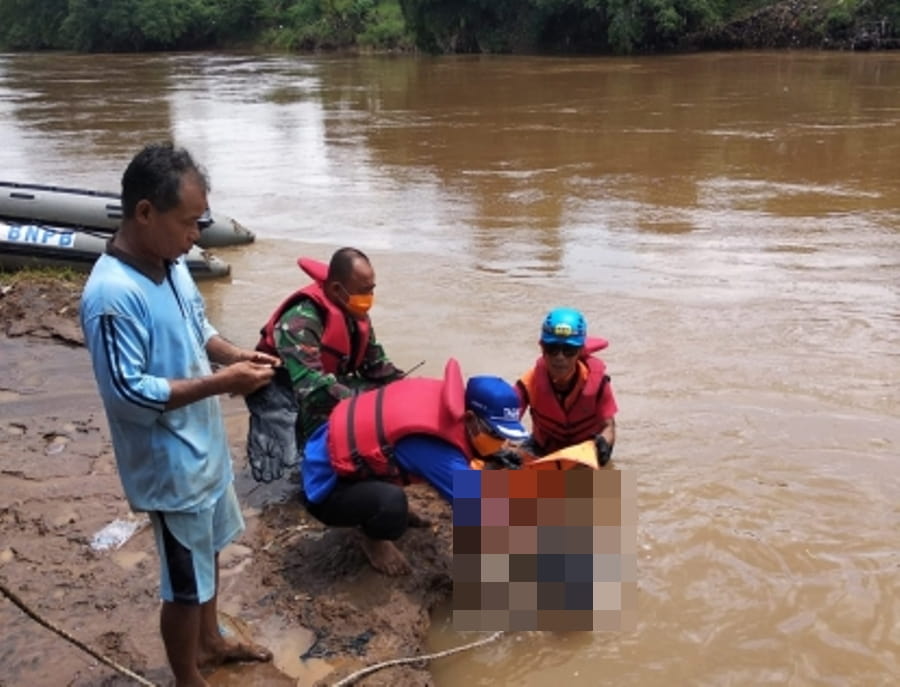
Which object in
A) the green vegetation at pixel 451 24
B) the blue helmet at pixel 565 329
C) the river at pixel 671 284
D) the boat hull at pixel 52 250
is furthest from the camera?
the green vegetation at pixel 451 24

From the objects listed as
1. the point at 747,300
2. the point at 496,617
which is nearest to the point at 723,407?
the point at 747,300

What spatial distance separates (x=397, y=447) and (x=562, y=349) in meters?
0.92

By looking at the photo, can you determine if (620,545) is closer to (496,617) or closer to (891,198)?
(496,617)

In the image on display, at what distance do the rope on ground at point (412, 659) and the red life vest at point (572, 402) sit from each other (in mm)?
1155

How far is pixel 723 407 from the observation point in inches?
200

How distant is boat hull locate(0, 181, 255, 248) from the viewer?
327 inches

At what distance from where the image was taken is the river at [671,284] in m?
3.28

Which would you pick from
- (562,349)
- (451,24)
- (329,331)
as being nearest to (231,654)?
(329,331)

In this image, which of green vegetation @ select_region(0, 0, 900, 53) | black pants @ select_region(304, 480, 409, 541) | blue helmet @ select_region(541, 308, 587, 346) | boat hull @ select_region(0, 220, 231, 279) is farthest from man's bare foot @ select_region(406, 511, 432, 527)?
green vegetation @ select_region(0, 0, 900, 53)

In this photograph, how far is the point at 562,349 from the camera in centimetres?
368

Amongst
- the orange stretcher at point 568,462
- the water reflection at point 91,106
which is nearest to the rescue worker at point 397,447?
the orange stretcher at point 568,462

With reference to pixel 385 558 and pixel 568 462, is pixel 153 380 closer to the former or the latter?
pixel 568 462

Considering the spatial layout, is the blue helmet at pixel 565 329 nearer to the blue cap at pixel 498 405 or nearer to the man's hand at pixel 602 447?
the man's hand at pixel 602 447

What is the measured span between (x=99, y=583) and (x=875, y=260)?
6.69 m
